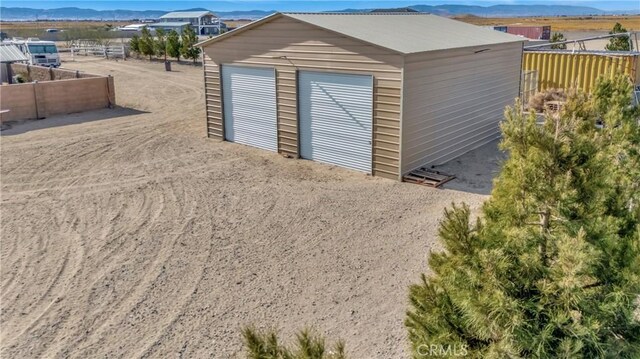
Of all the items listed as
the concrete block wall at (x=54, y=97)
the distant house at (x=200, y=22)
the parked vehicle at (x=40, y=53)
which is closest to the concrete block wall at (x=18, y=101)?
the concrete block wall at (x=54, y=97)

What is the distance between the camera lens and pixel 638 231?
307cm

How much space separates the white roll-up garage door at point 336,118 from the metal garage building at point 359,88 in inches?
0.9

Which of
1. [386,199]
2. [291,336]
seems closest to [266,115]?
[386,199]

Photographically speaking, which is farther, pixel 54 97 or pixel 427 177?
pixel 54 97

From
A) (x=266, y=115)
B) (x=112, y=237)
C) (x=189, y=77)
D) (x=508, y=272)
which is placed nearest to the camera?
(x=508, y=272)

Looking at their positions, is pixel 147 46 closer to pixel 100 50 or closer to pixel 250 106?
pixel 100 50

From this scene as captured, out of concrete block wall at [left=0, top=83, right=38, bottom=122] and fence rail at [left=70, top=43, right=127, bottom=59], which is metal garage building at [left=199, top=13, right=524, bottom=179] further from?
fence rail at [left=70, top=43, right=127, bottom=59]

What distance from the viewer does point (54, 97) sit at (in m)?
18.6

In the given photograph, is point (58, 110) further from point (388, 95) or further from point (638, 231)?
point (638, 231)

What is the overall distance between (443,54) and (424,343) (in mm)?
9329
